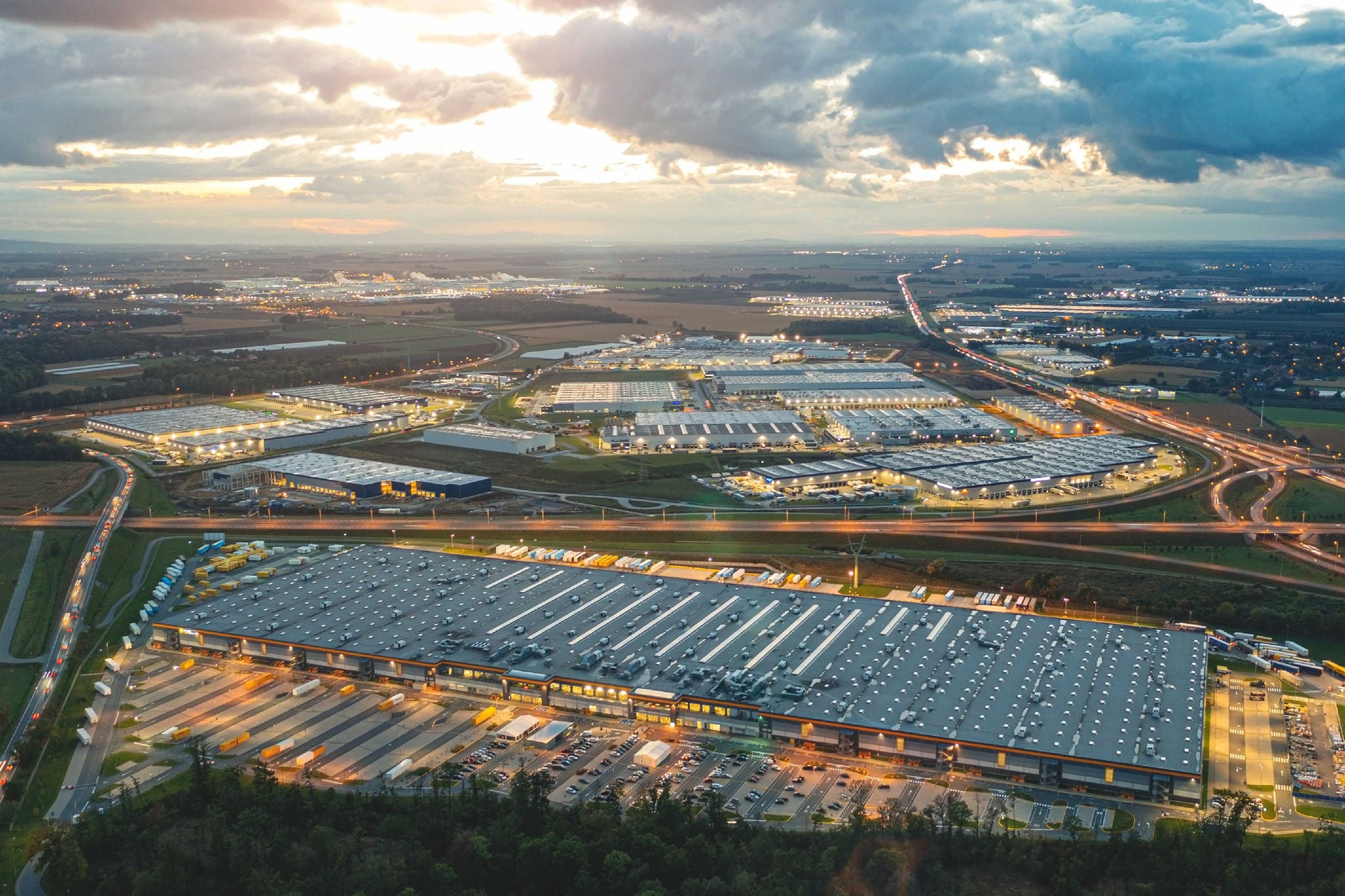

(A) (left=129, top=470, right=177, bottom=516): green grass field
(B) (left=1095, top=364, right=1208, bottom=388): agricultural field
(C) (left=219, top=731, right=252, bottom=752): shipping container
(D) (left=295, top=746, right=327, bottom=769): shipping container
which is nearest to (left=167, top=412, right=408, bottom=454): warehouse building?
(A) (left=129, top=470, right=177, bottom=516): green grass field

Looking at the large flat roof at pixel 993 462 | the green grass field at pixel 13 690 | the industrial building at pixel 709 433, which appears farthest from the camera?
the industrial building at pixel 709 433

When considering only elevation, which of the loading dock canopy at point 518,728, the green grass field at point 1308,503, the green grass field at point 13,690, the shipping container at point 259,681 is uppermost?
the green grass field at point 1308,503

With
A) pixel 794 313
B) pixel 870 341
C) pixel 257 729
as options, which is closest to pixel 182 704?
pixel 257 729

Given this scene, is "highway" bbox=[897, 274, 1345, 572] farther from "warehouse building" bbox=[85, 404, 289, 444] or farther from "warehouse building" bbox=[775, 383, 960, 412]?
"warehouse building" bbox=[85, 404, 289, 444]

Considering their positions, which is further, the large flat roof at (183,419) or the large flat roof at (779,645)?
the large flat roof at (183,419)

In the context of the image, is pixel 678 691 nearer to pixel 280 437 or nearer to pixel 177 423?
pixel 280 437

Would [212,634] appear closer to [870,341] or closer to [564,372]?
[564,372]

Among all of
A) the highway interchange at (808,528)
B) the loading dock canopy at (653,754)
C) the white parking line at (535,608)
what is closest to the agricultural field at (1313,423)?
the highway interchange at (808,528)

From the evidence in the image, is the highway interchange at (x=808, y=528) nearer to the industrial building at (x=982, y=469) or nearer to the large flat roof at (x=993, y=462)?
the industrial building at (x=982, y=469)
